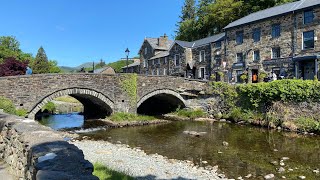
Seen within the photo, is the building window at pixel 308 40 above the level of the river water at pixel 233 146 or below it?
above

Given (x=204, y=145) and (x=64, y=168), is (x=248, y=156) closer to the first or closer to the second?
(x=204, y=145)

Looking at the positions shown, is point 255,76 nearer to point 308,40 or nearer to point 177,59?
point 308,40

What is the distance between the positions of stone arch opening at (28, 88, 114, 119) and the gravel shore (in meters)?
6.83

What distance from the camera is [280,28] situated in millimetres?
28500

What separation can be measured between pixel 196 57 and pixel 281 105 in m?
19.6

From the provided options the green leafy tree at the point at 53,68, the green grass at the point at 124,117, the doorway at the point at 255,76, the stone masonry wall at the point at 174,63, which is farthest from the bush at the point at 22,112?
the green leafy tree at the point at 53,68

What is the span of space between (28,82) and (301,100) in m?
19.4

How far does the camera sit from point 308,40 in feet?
87.2

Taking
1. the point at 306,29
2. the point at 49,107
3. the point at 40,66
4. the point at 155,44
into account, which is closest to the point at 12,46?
the point at 40,66

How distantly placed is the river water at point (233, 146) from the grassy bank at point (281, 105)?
1530 mm

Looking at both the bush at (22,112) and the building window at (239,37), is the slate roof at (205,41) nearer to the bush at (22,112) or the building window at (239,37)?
the building window at (239,37)

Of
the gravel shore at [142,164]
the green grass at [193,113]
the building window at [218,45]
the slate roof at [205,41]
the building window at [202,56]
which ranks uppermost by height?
the slate roof at [205,41]

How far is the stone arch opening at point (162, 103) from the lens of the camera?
27.8m

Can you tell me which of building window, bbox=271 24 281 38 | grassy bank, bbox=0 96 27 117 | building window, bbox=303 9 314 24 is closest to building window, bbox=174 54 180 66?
building window, bbox=271 24 281 38
